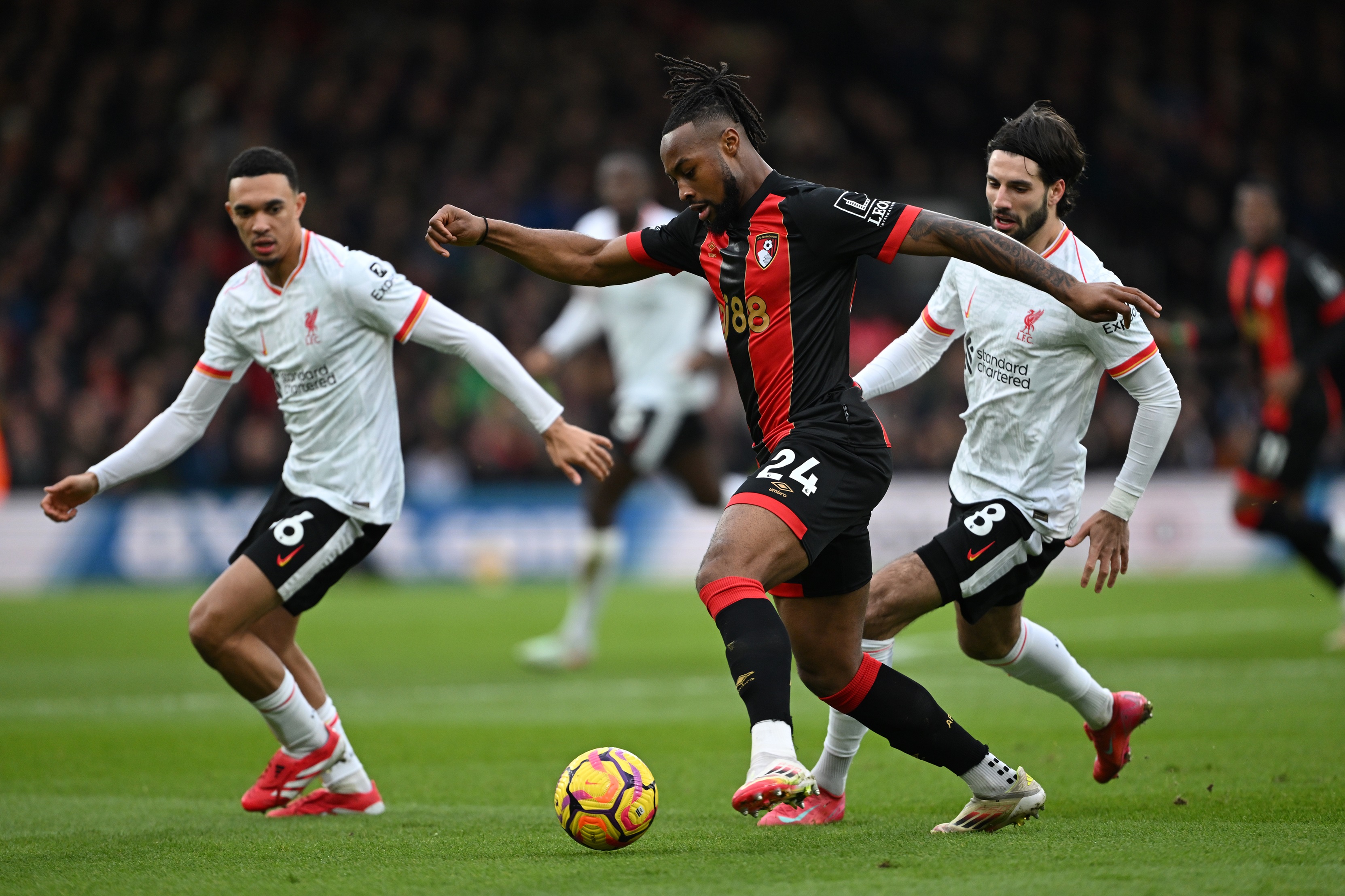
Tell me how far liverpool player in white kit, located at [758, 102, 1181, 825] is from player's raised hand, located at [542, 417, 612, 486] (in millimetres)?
994

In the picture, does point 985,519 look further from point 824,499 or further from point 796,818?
point 796,818

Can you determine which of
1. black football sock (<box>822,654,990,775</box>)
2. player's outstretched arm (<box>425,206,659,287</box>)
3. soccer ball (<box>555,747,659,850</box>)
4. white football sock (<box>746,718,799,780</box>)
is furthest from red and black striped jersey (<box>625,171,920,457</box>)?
soccer ball (<box>555,747,659,850</box>)

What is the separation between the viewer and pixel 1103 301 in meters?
4.32

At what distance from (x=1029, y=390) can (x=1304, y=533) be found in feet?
19.1

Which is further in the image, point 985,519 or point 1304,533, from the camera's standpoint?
point 1304,533

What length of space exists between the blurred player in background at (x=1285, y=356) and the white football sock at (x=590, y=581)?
436 cm

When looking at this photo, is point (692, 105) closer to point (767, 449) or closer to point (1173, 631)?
point (767, 449)

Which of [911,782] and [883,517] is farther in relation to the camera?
[883,517]

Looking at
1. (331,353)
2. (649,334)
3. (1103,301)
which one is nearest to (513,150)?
(649,334)

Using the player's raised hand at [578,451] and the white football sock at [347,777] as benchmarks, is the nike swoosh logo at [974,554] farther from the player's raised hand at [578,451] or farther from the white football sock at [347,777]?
the white football sock at [347,777]

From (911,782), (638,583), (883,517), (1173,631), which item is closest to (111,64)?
(638,583)

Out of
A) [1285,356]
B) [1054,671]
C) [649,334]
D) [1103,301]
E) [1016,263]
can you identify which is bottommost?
[1054,671]

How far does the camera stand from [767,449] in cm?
479

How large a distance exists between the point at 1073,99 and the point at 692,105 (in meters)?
19.7
